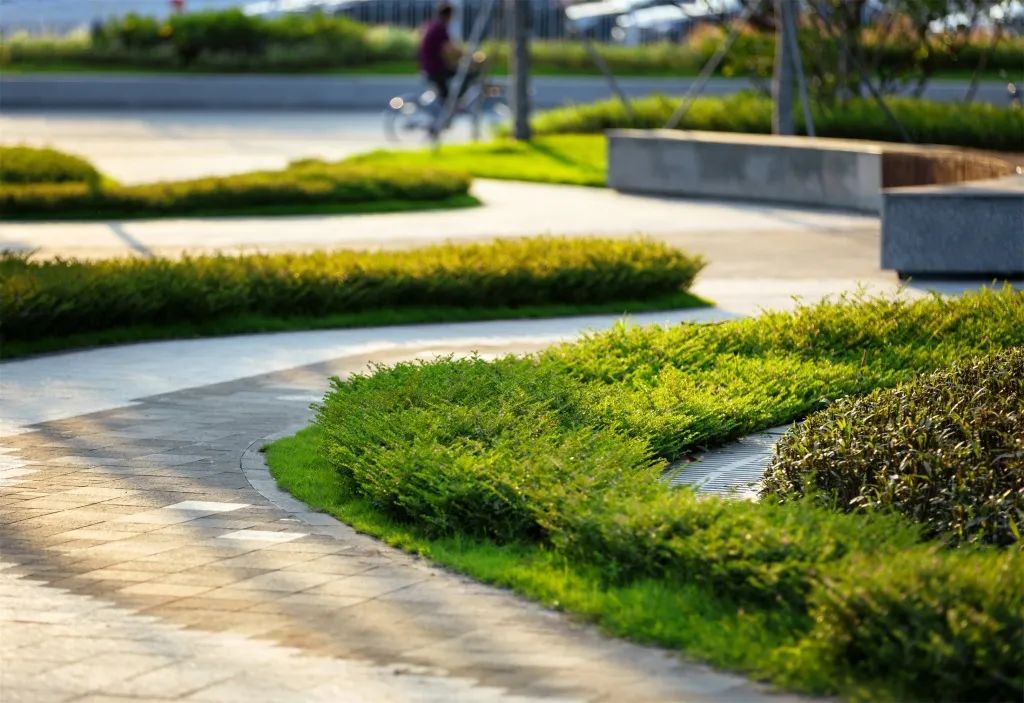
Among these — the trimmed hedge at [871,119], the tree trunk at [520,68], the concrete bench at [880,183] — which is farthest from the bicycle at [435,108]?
the concrete bench at [880,183]

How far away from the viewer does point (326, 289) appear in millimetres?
11883

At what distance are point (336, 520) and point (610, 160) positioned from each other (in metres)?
15.0

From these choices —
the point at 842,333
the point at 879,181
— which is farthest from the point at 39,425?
the point at 879,181

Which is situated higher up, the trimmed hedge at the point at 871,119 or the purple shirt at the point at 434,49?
the purple shirt at the point at 434,49

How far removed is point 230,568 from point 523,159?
18.4m

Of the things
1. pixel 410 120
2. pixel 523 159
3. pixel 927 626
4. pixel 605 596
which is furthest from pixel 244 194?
pixel 927 626

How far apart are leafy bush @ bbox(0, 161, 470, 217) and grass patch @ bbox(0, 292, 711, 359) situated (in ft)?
23.0

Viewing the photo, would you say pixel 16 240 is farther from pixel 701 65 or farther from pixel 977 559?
pixel 701 65

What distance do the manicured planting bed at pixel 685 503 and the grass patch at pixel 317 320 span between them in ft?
8.33

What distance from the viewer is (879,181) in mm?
17719

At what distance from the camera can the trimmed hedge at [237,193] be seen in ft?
59.9

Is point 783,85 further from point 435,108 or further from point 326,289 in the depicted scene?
point 326,289

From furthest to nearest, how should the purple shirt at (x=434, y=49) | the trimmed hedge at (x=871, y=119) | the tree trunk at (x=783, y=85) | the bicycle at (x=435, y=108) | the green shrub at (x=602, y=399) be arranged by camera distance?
the purple shirt at (x=434, y=49) → the bicycle at (x=435, y=108) → the tree trunk at (x=783, y=85) → the trimmed hedge at (x=871, y=119) → the green shrub at (x=602, y=399)

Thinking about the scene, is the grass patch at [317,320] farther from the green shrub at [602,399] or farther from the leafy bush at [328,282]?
the green shrub at [602,399]
